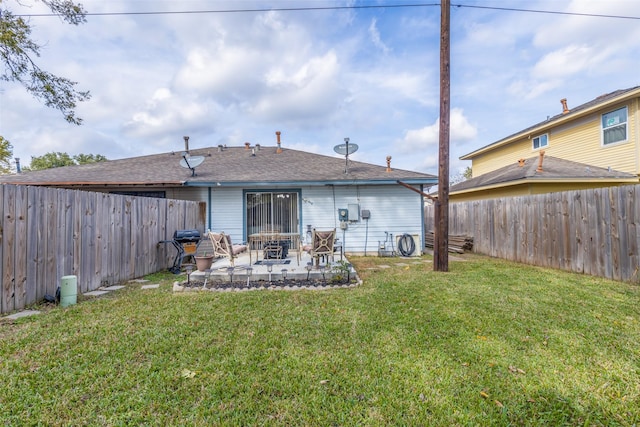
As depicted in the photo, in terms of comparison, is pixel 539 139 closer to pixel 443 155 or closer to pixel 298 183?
pixel 443 155

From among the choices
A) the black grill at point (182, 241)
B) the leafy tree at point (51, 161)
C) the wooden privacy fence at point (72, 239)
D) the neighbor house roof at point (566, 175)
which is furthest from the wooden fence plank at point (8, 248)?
the leafy tree at point (51, 161)

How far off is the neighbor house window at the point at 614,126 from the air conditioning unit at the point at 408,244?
8.59 m

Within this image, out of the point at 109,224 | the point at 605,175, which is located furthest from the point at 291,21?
the point at 605,175

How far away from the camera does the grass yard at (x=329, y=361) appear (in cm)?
194

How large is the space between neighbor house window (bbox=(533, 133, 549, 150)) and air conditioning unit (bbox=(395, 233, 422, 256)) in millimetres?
9534

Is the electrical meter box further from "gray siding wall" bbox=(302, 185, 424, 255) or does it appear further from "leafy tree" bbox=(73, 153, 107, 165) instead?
"leafy tree" bbox=(73, 153, 107, 165)

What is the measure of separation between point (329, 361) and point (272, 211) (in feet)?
23.3

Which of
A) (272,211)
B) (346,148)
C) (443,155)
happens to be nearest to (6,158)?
(272,211)

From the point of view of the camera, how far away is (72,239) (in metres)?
4.70

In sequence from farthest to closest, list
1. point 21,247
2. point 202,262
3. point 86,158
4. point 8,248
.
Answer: point 86,158, point 202,262, point 21,247, point 8,248

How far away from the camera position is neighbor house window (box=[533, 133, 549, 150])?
534 inches

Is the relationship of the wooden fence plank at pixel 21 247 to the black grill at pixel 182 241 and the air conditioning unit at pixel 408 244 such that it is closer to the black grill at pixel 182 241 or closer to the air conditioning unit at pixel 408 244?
the black grill at pixel 182 241

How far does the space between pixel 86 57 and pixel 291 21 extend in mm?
6486

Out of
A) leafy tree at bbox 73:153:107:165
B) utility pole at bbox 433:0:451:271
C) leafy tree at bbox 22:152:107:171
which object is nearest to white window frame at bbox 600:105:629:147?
utility pole at bbox 433:0:451:271
